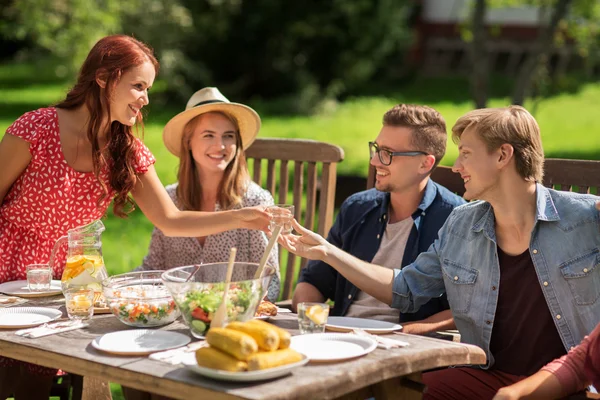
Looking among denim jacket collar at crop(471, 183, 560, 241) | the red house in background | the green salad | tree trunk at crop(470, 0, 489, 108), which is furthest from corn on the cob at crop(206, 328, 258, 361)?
the red house in background

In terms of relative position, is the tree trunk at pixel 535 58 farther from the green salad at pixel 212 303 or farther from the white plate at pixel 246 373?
the white plate at pixel 246 373

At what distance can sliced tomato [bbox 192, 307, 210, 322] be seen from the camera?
9.73 ft

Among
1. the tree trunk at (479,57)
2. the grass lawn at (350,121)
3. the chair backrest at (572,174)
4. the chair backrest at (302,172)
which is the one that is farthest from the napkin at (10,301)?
the tree trunk at (479,57)

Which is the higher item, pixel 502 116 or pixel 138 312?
pixel 502 116

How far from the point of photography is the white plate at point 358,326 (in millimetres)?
3178

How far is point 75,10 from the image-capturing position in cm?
1409

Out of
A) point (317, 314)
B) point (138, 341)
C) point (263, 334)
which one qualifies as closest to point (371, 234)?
point (317, 314)

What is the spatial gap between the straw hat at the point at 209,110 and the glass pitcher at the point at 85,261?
4.34 ft

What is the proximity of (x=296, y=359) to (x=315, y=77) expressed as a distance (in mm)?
16631

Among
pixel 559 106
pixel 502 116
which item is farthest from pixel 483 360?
pixel 559 106

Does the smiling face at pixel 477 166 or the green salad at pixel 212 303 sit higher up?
the smiling face at pixel 477 166

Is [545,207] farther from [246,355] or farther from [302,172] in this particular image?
[302,172]

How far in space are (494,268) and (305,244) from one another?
756 mm

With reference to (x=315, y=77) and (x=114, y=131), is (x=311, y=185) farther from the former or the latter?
(x=315, y=77)
